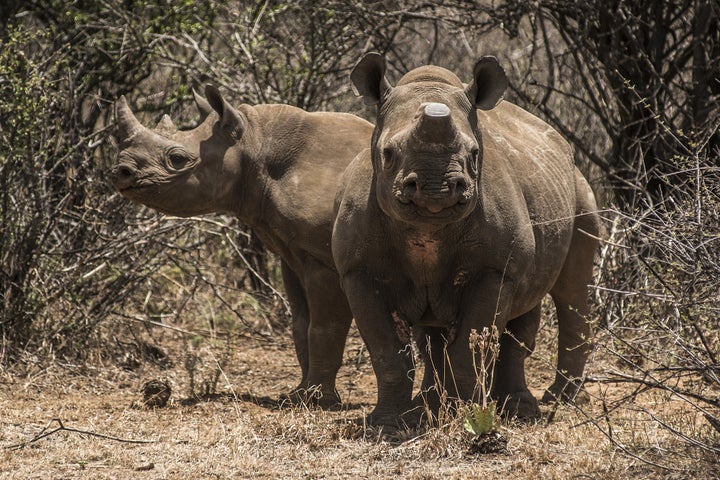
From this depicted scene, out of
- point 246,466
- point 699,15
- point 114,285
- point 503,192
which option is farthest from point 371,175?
point 699,15

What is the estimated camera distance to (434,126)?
18.3ft

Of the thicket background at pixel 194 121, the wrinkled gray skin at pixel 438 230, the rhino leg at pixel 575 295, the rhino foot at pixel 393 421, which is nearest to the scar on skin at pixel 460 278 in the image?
the wrinkled gray skin at pixel 438 230

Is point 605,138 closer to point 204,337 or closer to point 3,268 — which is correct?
point 204,337

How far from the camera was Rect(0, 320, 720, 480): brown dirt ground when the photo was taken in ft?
18.5

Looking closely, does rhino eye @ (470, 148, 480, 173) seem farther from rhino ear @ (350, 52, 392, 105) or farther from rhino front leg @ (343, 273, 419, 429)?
rhino front leg @ (343, 273, 419, 429)

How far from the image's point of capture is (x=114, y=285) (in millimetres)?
8672

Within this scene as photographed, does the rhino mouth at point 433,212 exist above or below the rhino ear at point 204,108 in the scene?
below

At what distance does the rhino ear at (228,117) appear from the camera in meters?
7.66

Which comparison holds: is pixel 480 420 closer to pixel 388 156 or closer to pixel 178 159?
pixel 388 156

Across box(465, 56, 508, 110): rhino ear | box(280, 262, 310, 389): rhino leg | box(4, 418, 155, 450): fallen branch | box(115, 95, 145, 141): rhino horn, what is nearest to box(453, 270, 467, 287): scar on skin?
→ box(465, 56, 508, 110): rhino ear

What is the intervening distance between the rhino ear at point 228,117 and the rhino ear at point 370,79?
5.01 ft

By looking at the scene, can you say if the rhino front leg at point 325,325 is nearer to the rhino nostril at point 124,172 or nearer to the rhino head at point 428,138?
the rhino nostril at point 124,172

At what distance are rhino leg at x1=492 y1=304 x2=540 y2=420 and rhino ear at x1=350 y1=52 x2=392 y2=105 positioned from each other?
162cm

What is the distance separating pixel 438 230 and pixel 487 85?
80cm
